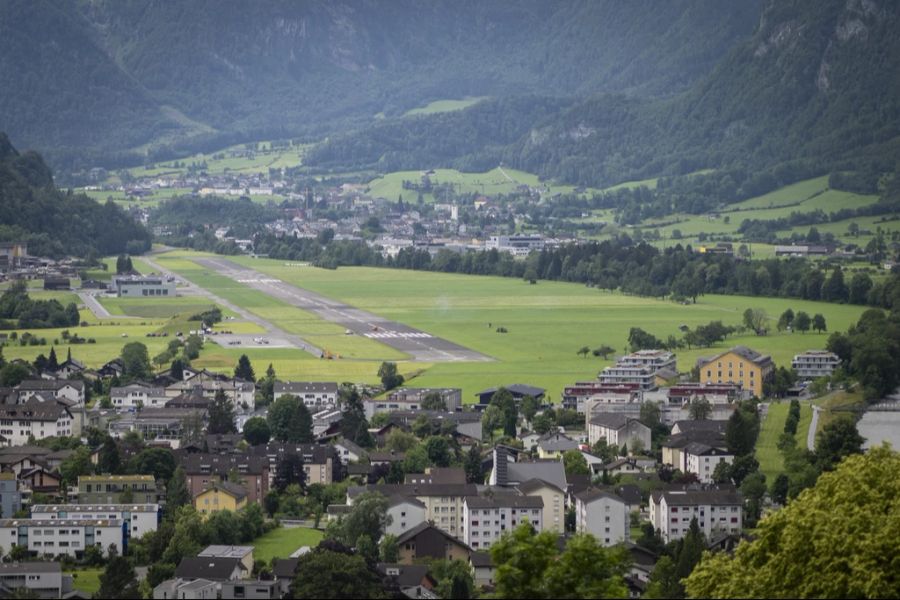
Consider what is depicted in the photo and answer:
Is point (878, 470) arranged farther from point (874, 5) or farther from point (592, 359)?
point (874, 5)

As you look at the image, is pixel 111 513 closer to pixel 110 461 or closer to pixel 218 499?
pixel 218 499

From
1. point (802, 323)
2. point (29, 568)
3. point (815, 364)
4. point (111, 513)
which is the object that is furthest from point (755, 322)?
point (29, 568)

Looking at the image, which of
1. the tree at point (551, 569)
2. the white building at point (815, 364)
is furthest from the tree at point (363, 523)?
the white building at point (815, 364)

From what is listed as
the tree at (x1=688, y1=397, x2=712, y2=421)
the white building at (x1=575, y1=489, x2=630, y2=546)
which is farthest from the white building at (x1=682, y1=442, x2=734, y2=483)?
the white building at (x1=575, y1=489, x2=630, y2=546)

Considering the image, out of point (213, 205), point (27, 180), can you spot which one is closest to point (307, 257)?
point (27, 180)

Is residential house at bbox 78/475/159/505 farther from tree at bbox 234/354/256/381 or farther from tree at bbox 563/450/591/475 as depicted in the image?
tree at bbox 234/354/256/381

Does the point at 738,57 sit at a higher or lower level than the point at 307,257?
higher

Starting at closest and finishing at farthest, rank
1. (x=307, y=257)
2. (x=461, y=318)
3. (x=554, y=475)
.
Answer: (x=554, y=475) < (x=461, y=318) < (x=307, y=257)
